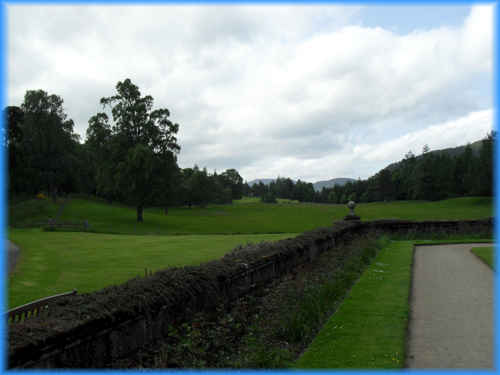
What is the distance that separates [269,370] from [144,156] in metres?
→ 36.9

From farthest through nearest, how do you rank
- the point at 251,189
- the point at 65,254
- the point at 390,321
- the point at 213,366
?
1. the point at 251,189
2. the point at 65,254
3. the point at 390,321
4. the point at 213,366

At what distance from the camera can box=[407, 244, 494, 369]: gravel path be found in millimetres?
5605

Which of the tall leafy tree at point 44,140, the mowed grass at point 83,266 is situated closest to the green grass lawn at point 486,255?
the mowed grass at point 83,266

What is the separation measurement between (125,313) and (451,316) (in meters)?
6.19

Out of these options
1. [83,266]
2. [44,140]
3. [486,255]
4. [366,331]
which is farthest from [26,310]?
[44,140]

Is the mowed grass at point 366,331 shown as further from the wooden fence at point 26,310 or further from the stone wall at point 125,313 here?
the wooden fence at point 26,310

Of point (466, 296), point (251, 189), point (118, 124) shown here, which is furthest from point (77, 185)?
point (251, 189)

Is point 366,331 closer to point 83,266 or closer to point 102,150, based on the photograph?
point 83,266

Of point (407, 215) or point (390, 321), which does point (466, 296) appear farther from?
point (407, 215)

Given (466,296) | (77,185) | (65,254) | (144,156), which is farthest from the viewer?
(77,185)

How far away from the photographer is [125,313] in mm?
4785

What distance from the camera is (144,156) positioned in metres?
39.9

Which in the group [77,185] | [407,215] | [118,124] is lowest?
[407,215]

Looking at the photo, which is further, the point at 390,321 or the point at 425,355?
the point at 390,321
